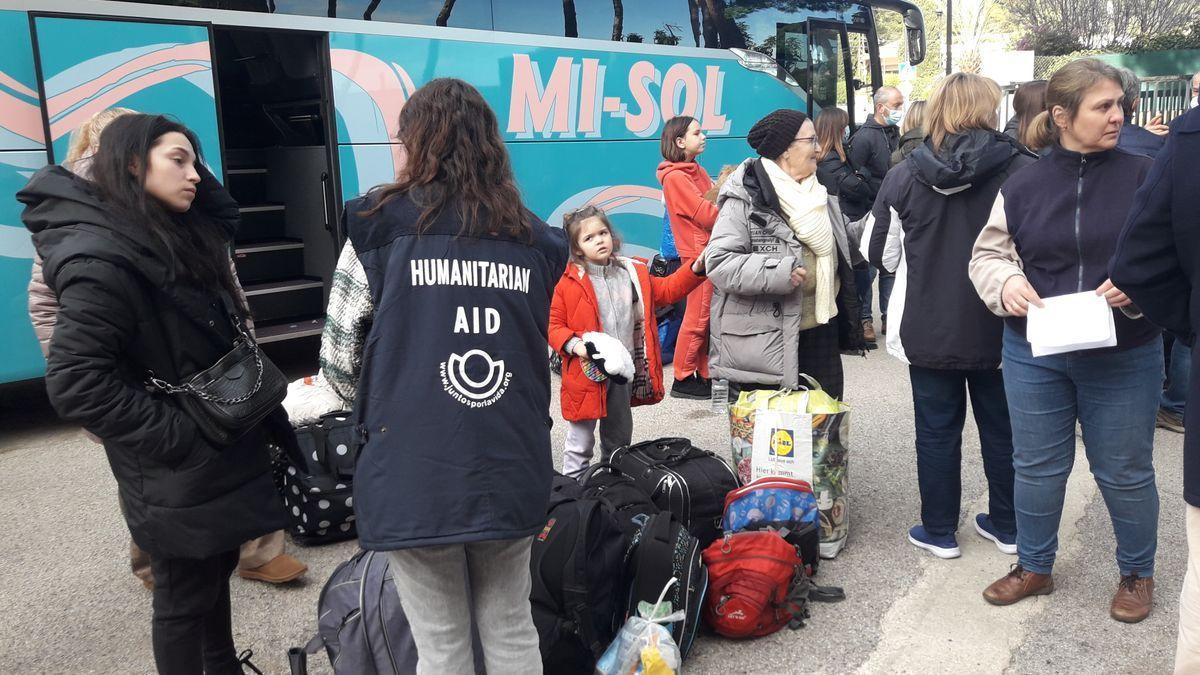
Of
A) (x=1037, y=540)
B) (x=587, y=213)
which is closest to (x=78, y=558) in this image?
(x=587, y=213)

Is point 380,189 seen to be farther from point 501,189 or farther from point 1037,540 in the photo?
point 1037,540

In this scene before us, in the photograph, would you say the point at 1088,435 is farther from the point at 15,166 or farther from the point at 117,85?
the point at 15,166

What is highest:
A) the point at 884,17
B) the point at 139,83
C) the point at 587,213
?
the point at 884,17

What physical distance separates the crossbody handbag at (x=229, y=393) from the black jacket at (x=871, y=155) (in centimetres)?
623

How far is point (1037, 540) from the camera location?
354 cm

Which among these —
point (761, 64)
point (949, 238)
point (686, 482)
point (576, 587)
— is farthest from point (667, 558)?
point (761, 64)

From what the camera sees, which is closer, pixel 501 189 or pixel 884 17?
pixel 501 189

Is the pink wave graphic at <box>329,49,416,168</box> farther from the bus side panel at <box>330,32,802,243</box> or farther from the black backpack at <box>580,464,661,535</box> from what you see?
the black backpack at <box>580,464,661,535</box>

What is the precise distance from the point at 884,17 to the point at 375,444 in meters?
54.0

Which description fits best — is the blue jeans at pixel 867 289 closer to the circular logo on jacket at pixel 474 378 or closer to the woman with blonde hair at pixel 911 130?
the woman with blonde hair at pixel 911 130

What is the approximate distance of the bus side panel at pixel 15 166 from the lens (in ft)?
17.9

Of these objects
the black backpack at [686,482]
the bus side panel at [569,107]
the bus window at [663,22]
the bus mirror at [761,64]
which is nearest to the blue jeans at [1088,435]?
the black backpack at [686,482]

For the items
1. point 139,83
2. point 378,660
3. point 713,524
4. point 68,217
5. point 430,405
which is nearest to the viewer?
point 430,405

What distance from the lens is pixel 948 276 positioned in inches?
145
